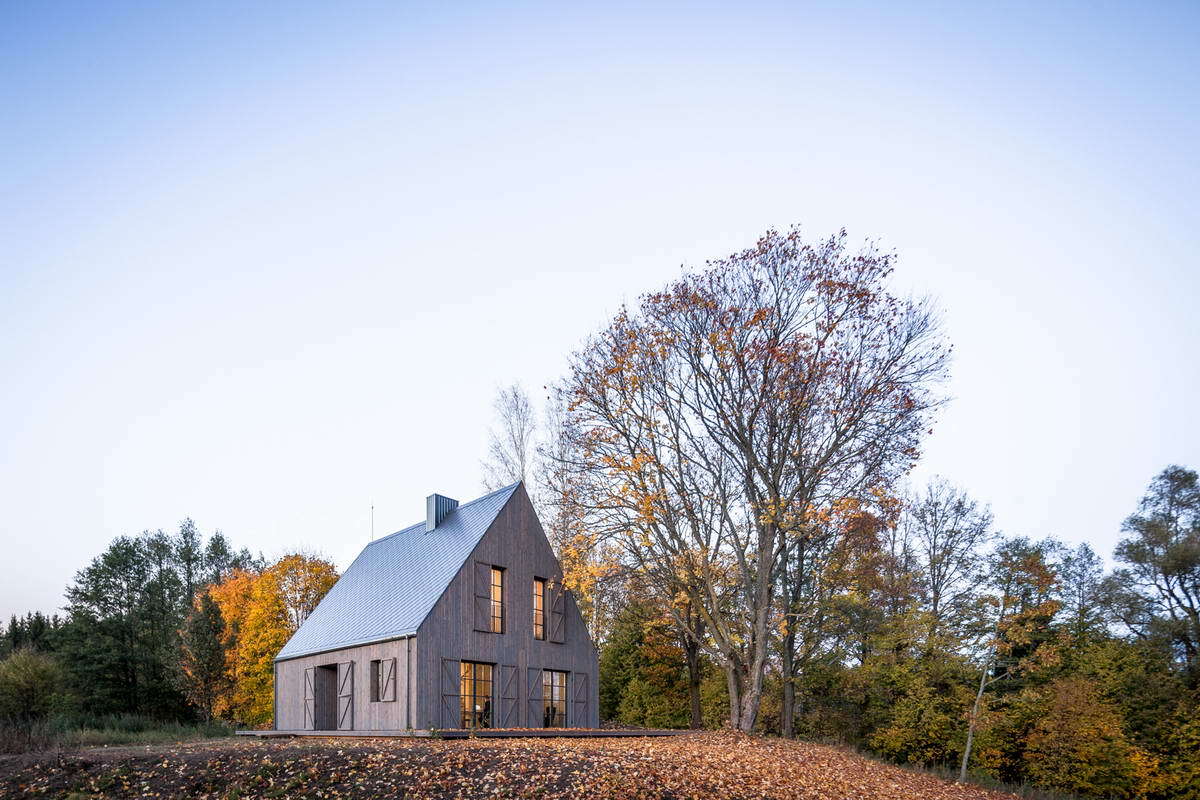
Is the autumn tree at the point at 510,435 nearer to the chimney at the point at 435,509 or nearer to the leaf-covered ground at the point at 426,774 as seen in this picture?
the chimney at the point at 435,509

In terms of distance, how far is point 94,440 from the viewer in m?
25.2

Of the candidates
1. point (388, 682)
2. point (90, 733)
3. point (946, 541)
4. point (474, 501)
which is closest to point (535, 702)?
point (388, 682)

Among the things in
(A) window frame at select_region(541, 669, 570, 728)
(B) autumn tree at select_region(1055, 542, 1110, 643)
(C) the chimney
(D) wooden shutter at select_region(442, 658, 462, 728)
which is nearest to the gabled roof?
(C) the chimney

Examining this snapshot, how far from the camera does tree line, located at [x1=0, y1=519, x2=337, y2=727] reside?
3369 cm

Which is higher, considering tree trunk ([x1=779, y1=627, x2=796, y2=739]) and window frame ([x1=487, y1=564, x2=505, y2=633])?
window frame ([x1=487, y1=564, x2=505, y2=633])

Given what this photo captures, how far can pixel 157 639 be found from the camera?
1661 inches

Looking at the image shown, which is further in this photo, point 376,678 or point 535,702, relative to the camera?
point 535,702

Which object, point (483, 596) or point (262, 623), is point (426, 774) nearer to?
point (483, 596)

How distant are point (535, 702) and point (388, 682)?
441 cm

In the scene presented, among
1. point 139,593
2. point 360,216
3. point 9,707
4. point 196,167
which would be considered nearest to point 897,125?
point 360,216

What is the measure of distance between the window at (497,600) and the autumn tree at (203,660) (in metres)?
20.3

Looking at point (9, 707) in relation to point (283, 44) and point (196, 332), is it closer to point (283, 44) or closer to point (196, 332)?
point (196, 332)

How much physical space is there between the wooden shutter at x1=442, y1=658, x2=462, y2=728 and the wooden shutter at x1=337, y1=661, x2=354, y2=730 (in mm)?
3125

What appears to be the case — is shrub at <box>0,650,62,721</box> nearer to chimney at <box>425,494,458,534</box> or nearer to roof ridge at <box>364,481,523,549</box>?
roof ridge at <box>364,481,523,549</box>
